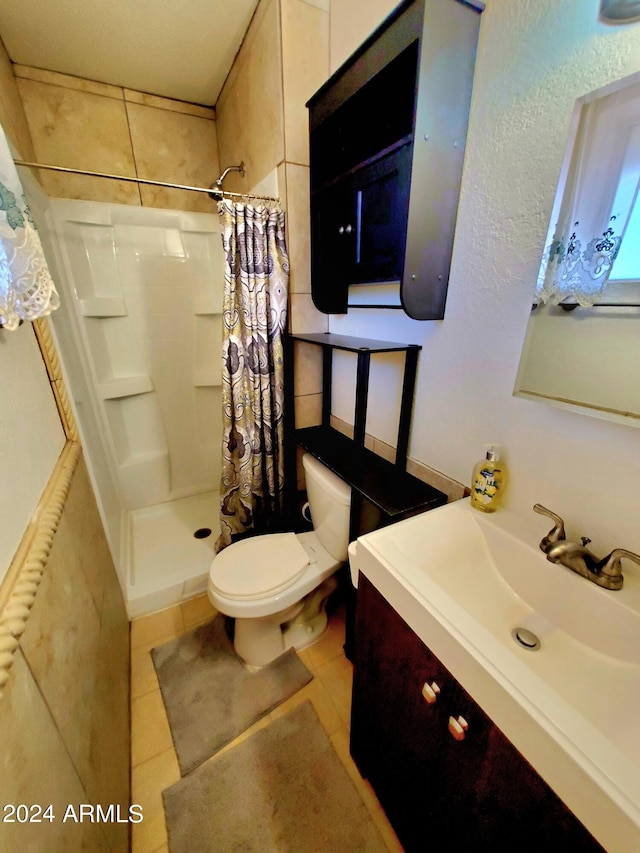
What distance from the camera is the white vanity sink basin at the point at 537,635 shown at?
16.1 inches

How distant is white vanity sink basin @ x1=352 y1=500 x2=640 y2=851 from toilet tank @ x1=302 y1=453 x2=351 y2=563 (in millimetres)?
387

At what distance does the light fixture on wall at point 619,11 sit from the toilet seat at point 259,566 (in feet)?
5.08

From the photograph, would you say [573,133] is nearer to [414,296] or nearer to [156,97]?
[414,296]

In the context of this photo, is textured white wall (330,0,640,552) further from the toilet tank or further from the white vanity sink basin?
the toilet tank

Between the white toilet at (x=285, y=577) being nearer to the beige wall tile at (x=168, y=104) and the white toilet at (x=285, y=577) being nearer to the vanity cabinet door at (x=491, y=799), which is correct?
the vanity cabinet door at (x=491, y=799)

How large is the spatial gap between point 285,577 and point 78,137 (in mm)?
2399

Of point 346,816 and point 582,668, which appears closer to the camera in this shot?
point 582,668

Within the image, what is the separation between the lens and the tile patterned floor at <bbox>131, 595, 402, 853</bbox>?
97 cm

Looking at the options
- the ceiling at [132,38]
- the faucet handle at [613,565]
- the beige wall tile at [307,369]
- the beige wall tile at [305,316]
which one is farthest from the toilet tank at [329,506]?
the ceiling at [132,38]

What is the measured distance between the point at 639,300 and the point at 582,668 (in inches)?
27.4

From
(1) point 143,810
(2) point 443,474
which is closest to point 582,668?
(2) point 443,474

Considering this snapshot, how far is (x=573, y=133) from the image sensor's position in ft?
2.12

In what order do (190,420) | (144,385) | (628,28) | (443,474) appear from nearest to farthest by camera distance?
(628,28) → (443,474) → (144,385) → (190,420)

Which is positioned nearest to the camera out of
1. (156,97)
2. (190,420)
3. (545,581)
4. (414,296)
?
(545,581)
